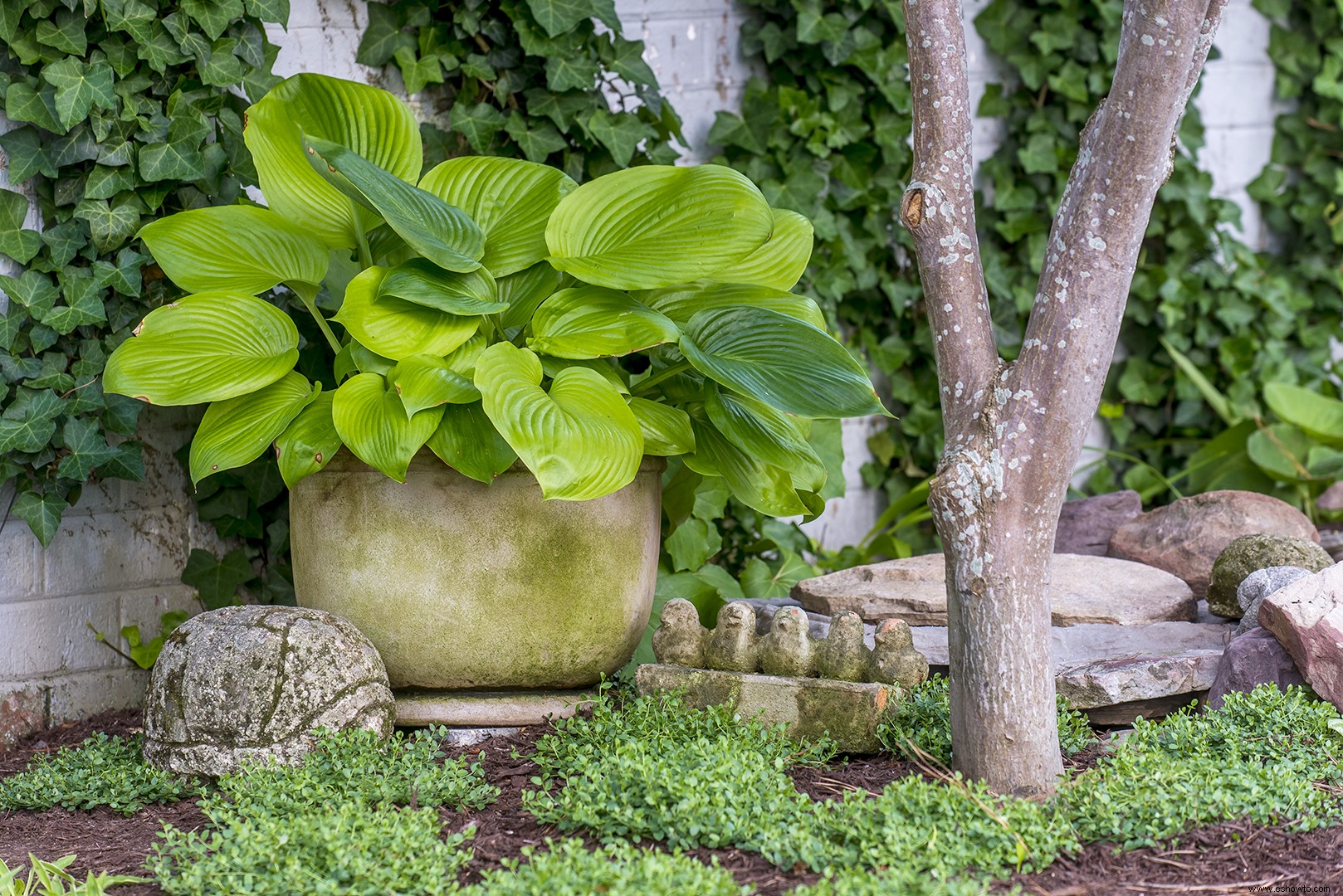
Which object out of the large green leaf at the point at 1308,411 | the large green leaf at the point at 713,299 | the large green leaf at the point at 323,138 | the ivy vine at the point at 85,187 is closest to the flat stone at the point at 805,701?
the large green leaf at the point at 713,299

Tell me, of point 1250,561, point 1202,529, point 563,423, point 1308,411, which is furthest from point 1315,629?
point 1308,411

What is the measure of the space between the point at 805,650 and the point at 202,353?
121 centimetres

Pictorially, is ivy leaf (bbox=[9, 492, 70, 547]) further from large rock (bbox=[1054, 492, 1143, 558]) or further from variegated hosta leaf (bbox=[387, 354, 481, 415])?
large rock (bbox=[1054, 492, 1143, 558])

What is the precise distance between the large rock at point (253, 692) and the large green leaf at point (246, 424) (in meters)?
0.28

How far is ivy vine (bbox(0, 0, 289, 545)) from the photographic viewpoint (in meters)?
2.37

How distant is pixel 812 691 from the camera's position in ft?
6.72

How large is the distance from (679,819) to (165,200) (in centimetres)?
179

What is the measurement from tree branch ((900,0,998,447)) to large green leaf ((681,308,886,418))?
5.7 inches

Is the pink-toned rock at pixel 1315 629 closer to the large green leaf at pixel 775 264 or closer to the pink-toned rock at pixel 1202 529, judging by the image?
the pink-toned rock at pixel 1202 529

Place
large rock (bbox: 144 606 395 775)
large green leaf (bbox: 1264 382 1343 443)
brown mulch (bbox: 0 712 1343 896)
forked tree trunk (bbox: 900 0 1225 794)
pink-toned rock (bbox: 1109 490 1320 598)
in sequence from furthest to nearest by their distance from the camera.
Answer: large green leaf (bbox: 1264 382 1343 443) → pink-toned rock (bbox: 1109 490 1320 598) → large rock (bbox: 144 606 395 775) → forked tree trunk (bbox: 900 0 1225 794) → brown mulch (bbox: 0 712 1343 896)

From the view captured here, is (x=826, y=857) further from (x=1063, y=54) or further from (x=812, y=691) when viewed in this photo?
(x=1063, y=54)

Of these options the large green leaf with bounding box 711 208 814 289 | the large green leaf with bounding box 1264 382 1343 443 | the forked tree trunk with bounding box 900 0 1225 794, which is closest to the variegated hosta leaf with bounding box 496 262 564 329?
the large green leaf with bounding box 711 208 814 289

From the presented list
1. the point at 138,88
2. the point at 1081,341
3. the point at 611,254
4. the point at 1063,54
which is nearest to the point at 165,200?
the point at 138,88

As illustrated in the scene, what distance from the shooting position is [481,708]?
222cm
